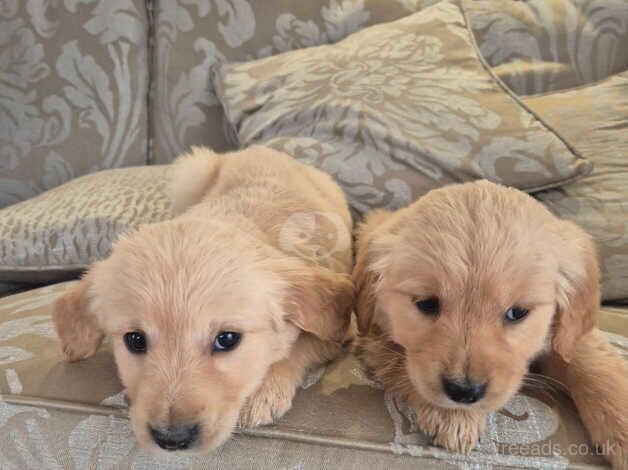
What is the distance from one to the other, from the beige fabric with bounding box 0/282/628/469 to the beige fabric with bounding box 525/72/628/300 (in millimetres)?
527

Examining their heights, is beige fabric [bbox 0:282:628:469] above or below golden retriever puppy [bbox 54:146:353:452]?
below

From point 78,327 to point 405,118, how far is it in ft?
4.23

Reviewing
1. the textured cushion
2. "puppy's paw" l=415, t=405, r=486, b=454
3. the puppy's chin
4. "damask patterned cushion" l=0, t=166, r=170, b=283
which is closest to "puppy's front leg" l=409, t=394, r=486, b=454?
"puppy's paw" l=415, t=405, r=486, b=454

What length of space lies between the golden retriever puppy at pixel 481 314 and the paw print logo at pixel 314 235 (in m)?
0.23

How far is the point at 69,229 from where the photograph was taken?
6.61 ft

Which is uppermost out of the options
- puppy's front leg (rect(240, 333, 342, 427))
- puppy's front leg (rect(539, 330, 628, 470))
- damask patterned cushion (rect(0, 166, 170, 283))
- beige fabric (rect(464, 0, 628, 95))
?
beige fabric (rect(464, 0, 628, 95))

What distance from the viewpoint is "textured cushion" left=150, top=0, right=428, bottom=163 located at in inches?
97.7

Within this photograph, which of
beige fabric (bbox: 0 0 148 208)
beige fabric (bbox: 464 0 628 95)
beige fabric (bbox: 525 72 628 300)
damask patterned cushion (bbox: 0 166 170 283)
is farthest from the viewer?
beige fabric (bbox: 0 0 148 208)

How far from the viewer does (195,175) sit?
6.95ft

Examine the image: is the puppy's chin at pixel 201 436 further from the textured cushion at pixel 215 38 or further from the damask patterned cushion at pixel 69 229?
the textured cushion at pixel 215 38

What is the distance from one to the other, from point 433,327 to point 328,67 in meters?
1.31

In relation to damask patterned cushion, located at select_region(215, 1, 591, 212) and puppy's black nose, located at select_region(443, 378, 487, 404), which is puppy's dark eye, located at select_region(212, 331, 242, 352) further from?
damask patterned cushion, located at select_region(215, 1, 591, 212)

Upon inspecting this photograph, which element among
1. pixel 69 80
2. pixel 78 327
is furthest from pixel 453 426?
pixel 69 80

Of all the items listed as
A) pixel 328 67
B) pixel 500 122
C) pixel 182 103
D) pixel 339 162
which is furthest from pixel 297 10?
pixel 500 122
